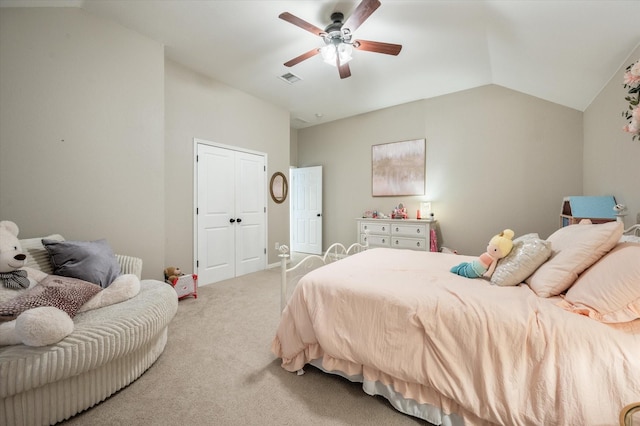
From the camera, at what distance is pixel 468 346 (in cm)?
119

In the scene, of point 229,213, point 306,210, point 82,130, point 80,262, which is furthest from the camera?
point 306,210

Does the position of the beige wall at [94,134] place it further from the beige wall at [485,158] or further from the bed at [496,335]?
the beige wall at [485,158]

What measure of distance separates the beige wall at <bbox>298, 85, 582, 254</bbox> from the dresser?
0.51 m

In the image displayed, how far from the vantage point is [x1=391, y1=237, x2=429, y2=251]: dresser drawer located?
4037 millimetres

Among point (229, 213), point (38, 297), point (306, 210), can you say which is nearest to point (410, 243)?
point (306, 210)

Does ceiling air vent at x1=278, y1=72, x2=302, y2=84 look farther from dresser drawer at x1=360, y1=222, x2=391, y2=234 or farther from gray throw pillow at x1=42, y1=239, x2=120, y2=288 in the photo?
gray throw pillow at x1=42, y1=239, x2=120, y2=288

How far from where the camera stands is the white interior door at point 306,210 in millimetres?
5680

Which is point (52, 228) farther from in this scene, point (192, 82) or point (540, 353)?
point (540, 353)

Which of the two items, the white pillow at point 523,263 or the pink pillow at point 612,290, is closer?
the pink pillow at point 612,290

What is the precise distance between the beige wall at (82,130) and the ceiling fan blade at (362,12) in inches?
88.3

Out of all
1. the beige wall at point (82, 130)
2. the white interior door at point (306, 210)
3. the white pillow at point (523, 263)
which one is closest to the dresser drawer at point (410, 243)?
the white interior door at point (306, 210)

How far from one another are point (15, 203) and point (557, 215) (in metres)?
5.97

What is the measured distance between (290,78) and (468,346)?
3.75m

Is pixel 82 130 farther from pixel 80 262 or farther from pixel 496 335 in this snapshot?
pixel 496 335
